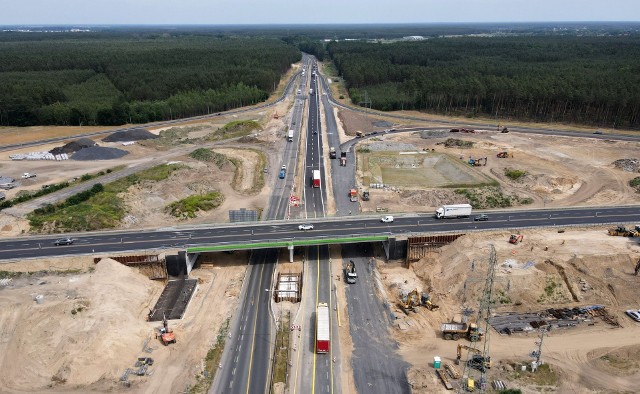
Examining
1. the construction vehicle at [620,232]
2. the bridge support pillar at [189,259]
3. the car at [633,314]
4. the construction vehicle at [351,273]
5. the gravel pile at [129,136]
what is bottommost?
the car at [633,314]

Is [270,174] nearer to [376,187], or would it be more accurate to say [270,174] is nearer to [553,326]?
[376,187]

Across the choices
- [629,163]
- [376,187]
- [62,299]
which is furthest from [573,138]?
[62,299]

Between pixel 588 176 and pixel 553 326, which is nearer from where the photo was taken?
pixel 553 326

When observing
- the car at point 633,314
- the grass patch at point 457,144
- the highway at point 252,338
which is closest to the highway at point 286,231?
the highway at point 252,338

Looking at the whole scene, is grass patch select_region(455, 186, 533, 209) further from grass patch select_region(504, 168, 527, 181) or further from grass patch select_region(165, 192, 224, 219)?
grass patch select_region(165, 192, 224, 219)

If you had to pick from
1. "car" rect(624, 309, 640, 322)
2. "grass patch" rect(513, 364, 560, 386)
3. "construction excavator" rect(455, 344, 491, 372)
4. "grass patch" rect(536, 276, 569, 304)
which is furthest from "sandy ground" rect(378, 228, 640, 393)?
"construction excavator" rect(455, 344, 491, 372)

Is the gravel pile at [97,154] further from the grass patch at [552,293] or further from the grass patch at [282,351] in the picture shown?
the grass patch at [552,293]

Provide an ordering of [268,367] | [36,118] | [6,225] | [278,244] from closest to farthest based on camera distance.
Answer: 1. [268,367]
2. [278,244]
3. [6,225]
4. [36,118]
